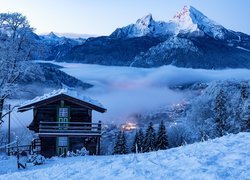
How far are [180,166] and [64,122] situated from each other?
78.7 ft

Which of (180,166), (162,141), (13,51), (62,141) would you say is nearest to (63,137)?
(62,141)

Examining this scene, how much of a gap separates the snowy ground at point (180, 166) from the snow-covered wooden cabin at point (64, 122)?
19.6 m

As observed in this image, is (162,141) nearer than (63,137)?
No

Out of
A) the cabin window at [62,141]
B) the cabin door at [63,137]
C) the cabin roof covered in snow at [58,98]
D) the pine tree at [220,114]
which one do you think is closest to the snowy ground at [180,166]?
the cabin roof covered in snow at [58,98]

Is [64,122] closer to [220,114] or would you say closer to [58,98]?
[58,98]

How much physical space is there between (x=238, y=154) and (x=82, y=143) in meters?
25.8

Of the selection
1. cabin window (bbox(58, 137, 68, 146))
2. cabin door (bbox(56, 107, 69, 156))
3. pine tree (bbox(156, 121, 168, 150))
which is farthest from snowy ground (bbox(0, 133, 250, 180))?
pine tree (bbox(156, 121, 168, 150))

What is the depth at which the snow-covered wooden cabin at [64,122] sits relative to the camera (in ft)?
115

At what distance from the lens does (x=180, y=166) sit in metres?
11.7

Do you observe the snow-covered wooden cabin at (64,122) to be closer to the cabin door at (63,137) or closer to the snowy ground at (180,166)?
the cabin door at (63,137)

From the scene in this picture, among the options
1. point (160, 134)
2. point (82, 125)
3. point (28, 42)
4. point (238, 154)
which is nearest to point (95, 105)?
point (82, 125)

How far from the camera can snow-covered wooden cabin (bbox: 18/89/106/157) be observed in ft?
115

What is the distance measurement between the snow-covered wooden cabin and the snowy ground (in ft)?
64.2

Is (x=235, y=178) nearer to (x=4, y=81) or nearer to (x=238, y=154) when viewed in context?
(x=238, y=154)
